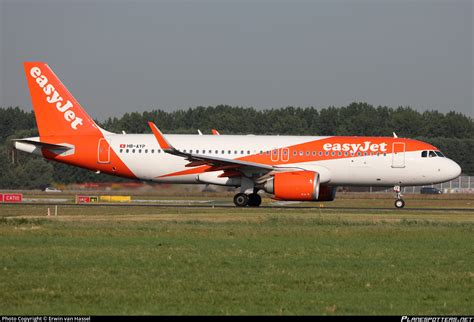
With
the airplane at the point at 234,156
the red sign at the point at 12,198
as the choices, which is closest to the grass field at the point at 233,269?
the airplane at the point at 234,156

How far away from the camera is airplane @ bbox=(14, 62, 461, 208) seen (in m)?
38.3

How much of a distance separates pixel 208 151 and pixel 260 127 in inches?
3053

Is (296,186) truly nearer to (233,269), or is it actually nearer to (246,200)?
(246,200)

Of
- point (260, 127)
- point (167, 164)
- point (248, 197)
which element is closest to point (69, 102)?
point (167, 164)

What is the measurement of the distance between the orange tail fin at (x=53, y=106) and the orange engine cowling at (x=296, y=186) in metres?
10.1

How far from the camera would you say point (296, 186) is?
35.8 m

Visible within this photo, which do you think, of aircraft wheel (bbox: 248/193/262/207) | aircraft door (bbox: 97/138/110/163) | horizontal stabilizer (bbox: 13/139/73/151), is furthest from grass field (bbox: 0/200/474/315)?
horizontal stabilizer (bbox: 13/139/73/151)

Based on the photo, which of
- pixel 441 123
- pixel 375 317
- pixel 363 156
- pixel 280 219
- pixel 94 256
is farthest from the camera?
pixel 441 123

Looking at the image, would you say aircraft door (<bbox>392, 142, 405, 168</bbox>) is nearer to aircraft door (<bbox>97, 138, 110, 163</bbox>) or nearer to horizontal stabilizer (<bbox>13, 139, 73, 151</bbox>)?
aircraft door (<bbox>97, 138, 110, 163</bbox>)

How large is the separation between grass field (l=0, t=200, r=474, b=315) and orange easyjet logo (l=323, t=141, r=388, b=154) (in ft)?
43.9

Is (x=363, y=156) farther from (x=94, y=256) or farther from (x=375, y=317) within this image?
(x=375, y=317)

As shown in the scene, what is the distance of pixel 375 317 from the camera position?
35.3 ft

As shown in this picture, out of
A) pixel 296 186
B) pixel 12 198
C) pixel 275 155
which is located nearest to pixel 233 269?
pixel 296 186

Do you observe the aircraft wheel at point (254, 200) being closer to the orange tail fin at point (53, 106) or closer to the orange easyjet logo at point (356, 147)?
the orange easyjet logo at point (356, 147)
